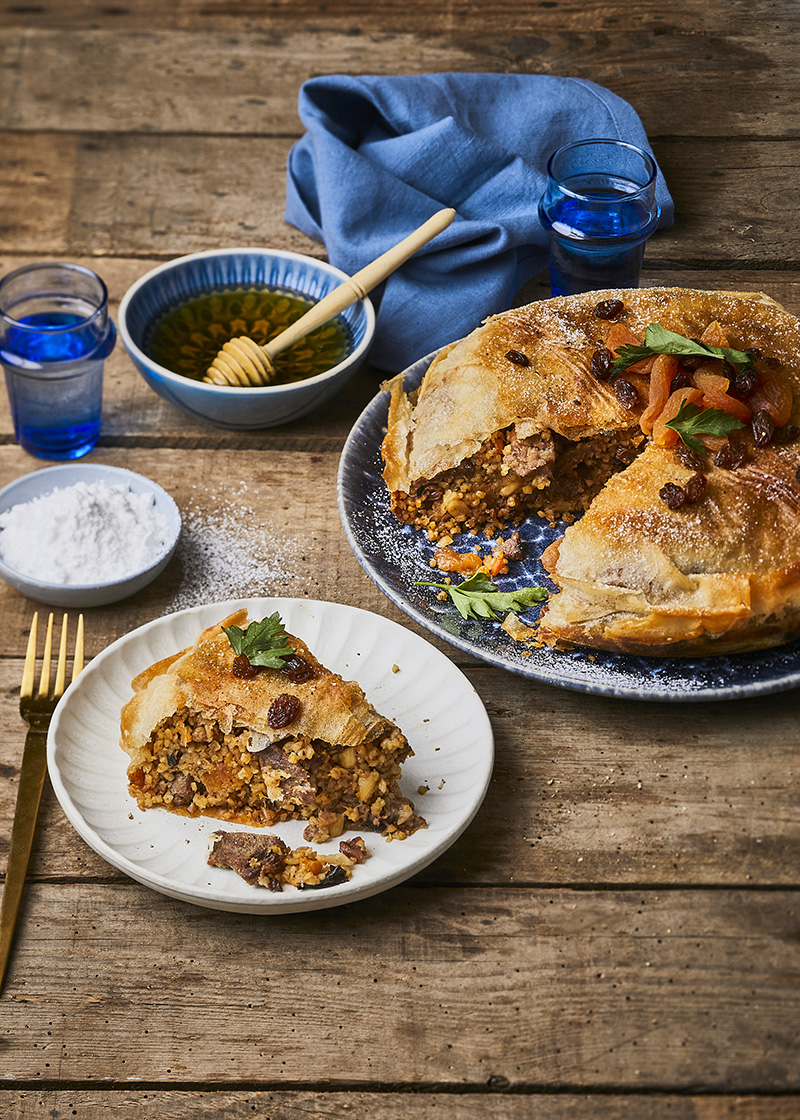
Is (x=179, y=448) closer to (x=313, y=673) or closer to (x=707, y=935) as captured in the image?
(x=313, y=673)

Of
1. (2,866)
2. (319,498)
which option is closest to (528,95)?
(319,498)

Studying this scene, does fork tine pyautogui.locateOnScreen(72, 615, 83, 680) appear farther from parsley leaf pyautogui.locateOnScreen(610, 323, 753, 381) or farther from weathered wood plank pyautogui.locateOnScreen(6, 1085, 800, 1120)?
parsley leaf pyautogui.locateOnScreen(610, 323, 753, 381)

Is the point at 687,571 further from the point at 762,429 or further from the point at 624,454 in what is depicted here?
the point at 624,454

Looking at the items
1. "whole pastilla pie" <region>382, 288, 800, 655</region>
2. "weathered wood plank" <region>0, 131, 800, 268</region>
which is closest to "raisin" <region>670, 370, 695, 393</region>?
"whole pastilla pie" <region>382, 288, 800, 655</region>

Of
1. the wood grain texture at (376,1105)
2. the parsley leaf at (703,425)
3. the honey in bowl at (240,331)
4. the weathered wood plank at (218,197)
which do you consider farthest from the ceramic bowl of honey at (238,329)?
the wood grain texture at (376,1105)

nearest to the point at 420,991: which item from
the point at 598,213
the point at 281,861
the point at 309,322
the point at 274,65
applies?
the point at 281,861

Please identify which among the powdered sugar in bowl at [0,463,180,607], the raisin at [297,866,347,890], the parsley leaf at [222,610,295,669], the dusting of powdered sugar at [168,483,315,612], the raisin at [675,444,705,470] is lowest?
the dusting of powdered sugar at [168,483,315,612]

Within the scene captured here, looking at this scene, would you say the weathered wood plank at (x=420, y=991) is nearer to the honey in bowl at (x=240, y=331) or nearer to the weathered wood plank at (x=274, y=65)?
the honey in bowl at (x=240, y=331)
